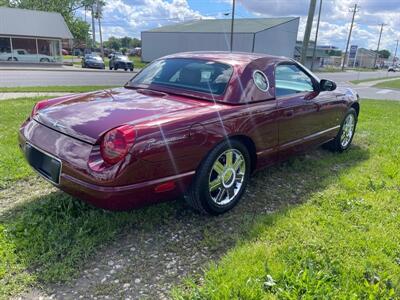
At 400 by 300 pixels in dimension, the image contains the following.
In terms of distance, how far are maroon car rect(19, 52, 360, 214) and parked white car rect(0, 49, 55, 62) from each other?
35.8 m

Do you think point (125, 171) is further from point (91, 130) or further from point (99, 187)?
point (91, 130)

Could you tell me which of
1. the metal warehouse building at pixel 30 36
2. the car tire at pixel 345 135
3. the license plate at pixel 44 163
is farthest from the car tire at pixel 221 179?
the metal warehouse building at pixel 30 36

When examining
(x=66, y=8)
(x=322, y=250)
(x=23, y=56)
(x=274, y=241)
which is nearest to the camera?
(x=322, y=250)

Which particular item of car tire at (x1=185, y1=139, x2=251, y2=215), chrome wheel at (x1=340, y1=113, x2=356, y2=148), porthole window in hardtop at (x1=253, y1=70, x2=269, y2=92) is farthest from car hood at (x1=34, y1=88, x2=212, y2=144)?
chrome wheel at (x1=340, y1=113, x2=356, y2=148)

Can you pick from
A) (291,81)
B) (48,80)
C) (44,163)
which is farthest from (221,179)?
(48,80)

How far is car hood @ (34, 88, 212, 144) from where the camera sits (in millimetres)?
2611

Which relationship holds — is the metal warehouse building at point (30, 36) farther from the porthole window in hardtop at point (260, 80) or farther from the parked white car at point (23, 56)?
the porthole window in hardtop at point (260, 80)

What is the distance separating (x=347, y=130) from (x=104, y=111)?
4075mm

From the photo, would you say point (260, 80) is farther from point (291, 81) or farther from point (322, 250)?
point (322, 250)

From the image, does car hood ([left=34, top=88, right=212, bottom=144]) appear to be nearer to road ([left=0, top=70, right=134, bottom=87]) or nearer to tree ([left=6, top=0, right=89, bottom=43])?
road ([left=0, top=70, right=134, bottom=87])

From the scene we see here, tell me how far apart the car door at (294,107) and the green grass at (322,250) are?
1.84 feet

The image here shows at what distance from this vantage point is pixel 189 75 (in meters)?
3.62

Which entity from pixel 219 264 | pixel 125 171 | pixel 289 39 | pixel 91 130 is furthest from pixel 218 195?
pixel 289 39

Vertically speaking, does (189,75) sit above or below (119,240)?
above
